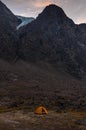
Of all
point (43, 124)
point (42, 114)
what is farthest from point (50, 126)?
point (42, 114)

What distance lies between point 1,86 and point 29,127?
143 m

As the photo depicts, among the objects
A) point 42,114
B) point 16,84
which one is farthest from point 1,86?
point 42,114

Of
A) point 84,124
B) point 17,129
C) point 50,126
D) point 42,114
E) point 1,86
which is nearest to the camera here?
point 17,129

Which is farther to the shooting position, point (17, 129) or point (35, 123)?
point (35, 123)

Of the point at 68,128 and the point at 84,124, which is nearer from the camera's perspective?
the point at 68,128

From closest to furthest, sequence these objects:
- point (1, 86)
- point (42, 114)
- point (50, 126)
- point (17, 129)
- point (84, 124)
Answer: point (17, 129), point (50, 126), point (84, 124), point (42, 114), point (1, 86)

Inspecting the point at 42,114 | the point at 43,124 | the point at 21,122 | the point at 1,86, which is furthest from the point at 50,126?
the point at 1,86

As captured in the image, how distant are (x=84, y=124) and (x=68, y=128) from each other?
5379 mm

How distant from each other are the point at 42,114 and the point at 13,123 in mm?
14874

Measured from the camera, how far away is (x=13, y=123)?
4953 centimetres

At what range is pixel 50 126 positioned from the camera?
47938mm

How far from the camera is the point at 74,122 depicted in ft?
174

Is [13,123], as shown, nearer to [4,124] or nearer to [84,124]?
[4,124]

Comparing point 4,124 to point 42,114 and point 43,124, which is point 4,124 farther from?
point 42,114
